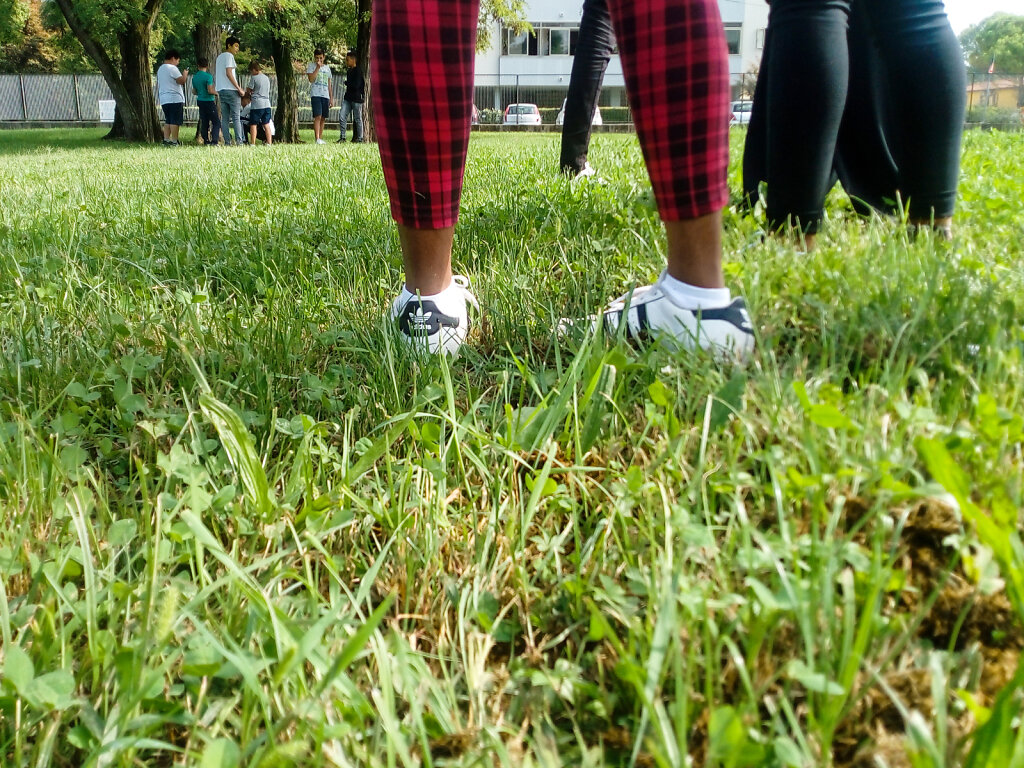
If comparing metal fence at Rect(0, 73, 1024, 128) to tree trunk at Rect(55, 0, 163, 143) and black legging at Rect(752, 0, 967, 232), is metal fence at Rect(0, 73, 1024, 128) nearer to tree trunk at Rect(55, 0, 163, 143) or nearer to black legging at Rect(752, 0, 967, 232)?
tree trunk at Rect(55, 0, 163, 143)

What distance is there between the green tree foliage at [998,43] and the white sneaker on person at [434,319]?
85.0 metres

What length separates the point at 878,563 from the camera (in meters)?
0.77

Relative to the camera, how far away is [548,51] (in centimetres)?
4775

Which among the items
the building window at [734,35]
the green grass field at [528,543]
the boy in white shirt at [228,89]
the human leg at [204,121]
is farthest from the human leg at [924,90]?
the building window at [734,35]

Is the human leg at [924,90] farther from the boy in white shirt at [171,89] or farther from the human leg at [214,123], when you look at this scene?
the human leg at [214,123]

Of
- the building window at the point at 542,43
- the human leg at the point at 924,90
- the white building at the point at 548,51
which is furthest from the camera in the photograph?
the building window at the point at 542,43

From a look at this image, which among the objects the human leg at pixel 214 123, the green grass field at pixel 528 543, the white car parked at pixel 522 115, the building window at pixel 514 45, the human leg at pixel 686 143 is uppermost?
the building window at pixel 514 45

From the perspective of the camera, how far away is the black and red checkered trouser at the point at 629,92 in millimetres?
1496

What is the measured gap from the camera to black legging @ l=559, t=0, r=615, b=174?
A: 4.22 meters

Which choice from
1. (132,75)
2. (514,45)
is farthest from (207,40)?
(514,45)

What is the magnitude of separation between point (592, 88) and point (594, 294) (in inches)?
110

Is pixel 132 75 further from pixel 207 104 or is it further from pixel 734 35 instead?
pixel 734 35

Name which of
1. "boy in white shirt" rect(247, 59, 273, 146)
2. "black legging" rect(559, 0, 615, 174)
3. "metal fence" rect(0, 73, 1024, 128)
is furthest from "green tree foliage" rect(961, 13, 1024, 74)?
"black legging" rect(559, 0, 615, 174)

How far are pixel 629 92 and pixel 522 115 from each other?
38.7 metres
